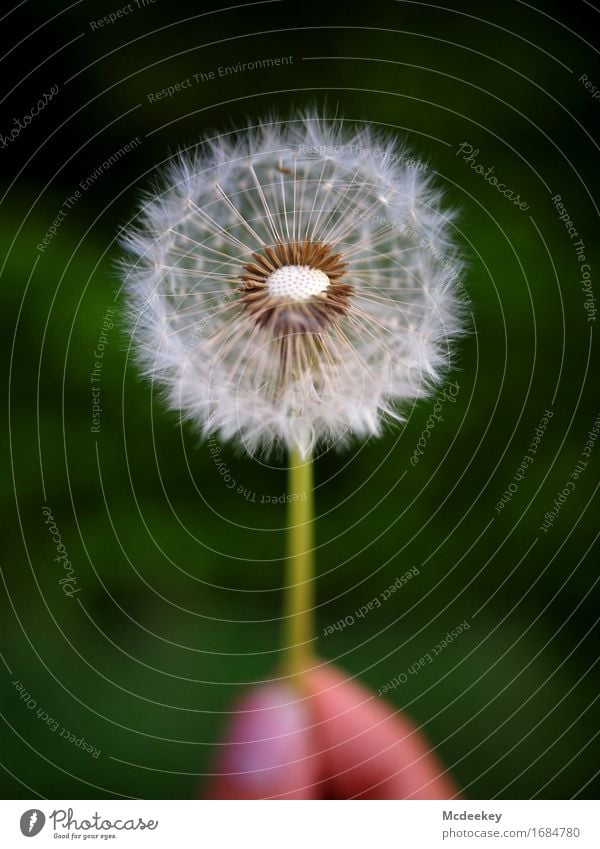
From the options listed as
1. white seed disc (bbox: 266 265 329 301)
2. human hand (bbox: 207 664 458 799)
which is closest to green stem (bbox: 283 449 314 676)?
Result: human hand (bbox: 207 664 458 799)

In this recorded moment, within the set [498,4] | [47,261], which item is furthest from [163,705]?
[498,4]

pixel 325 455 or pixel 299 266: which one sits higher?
pixel 299 266

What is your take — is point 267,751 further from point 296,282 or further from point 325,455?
point 296,282

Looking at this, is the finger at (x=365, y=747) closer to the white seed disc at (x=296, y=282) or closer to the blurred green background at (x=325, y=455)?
the blurred green background at (x=325, y=455)

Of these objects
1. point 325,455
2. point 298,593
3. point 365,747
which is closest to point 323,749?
point 365,747

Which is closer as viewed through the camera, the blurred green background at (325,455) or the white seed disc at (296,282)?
the white seed disc at (296,282)

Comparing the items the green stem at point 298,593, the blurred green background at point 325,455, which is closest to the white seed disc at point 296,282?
the green stem at point 298,593

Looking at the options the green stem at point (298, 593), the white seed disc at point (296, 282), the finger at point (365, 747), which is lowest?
the finger at point (365, 747)
